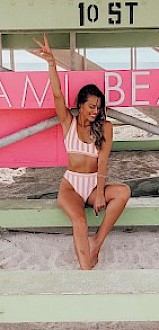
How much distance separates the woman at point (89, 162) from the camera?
247 cm

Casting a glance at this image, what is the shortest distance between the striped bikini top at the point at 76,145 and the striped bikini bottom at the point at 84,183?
118 millimetres

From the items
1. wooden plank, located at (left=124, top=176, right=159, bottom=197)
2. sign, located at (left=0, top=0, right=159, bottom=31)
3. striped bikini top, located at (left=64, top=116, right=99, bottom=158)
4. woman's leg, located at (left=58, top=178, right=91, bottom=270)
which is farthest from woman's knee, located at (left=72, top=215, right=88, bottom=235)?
wooden plank, located at (left=124, top=176, right=159, bottom=197)

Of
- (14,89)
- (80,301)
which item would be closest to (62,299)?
(80,301)

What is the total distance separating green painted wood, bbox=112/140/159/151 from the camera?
508 centimetres

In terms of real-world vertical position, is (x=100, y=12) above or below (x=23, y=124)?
above

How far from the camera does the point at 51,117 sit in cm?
286

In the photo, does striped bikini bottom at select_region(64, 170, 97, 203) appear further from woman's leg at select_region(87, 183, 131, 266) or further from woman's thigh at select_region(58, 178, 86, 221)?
woman's leg at select_region(87, 183, 131, 266)

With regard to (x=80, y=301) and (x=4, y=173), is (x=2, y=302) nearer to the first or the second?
(x=80, y=301)

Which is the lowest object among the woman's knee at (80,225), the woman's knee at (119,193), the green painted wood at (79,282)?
the woman's knee at (80,225)

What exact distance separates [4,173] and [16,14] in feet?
8.18

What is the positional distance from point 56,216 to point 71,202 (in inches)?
8.0

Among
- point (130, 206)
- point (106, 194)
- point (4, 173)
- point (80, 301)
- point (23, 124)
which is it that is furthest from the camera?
point (4, 173)

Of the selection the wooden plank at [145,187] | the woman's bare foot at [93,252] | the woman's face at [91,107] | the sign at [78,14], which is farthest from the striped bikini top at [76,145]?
the wooden plank at [145,187]

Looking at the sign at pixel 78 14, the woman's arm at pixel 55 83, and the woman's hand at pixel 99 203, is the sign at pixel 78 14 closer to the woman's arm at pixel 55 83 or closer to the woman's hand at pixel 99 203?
the woman's arm at pixel 55 83
